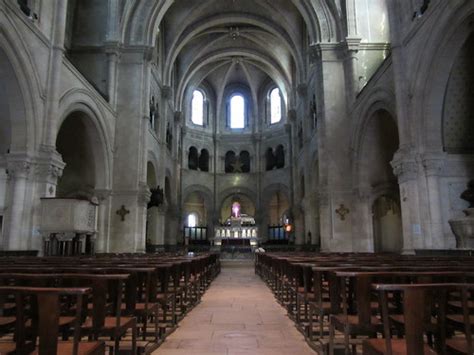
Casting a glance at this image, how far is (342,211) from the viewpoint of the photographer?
61.5 ft

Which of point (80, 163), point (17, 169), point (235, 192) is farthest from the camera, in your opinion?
point (235, 192)

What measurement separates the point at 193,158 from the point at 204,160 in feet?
4.01

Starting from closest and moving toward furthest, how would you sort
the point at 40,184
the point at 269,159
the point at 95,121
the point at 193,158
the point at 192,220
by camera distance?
the point at 40,184
the point at 95,121
the point at 193,158
the point at 269,159
the point at 192,220

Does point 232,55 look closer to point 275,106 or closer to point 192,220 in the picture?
point 275,106

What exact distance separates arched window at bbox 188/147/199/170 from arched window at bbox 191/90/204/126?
102 inches

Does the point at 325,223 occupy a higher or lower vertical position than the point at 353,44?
lower

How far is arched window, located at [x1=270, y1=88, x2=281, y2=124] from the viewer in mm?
36438

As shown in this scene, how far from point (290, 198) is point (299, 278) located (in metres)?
26.7

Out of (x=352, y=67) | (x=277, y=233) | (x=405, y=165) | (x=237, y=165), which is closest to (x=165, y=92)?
(x=237, y=165)

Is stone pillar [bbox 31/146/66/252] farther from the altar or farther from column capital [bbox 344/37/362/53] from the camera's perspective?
the altar

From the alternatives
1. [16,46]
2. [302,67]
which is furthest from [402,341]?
[302,67]

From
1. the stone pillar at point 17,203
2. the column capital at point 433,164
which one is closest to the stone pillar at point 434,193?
the column capital at point 433,164

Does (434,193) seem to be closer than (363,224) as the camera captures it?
Yes

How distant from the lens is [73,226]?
1078 cm
